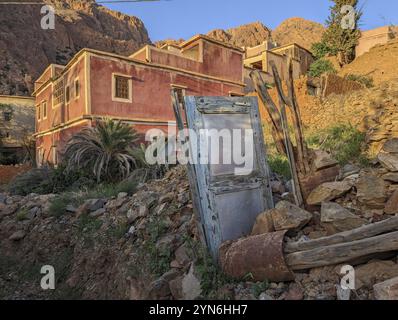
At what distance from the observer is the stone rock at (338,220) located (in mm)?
2881

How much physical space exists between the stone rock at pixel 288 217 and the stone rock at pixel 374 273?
71cm

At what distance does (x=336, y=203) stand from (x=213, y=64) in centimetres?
1515

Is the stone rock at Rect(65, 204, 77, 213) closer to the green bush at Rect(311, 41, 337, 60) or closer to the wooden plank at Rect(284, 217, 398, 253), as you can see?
the wooden plank at Rect(284, 217, 398, 253)

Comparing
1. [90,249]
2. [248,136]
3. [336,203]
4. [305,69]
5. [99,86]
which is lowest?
[90,249]

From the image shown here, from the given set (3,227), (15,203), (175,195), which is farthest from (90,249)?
(15,203)

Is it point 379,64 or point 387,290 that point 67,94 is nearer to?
point 387,290

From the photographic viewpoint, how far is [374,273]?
95.1 inches

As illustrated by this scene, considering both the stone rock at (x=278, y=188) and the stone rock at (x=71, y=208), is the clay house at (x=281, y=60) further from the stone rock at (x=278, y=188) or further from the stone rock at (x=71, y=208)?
the stone rock at (x=278, y=188)

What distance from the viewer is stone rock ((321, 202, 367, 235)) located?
288 centimetres

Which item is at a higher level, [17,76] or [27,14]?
[27,14]

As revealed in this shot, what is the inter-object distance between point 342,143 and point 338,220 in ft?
8.63

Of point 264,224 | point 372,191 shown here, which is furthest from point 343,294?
point 372,191

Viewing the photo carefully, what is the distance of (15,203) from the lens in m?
7.08
